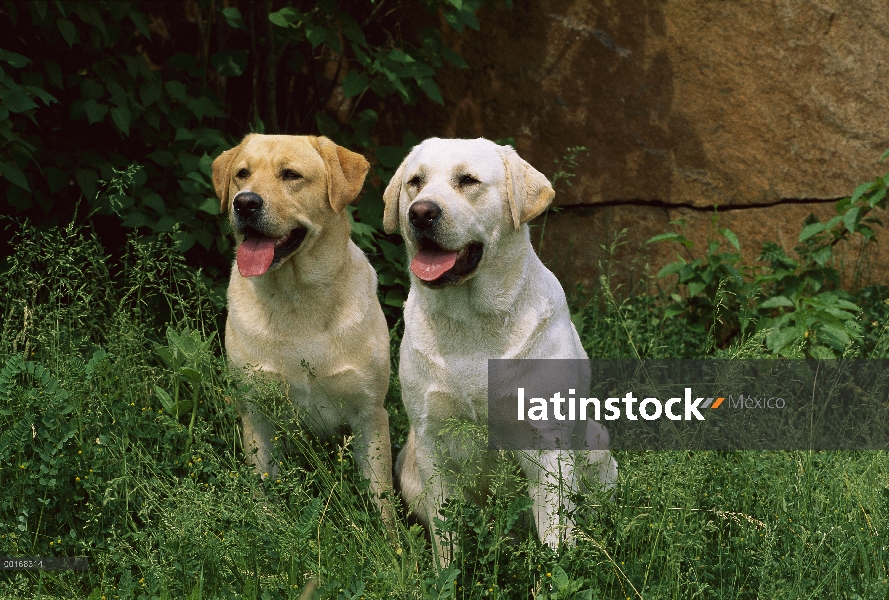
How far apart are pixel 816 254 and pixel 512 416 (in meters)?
2.40

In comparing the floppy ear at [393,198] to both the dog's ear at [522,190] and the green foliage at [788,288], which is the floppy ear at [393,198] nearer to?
the dog's ear at [522,190]

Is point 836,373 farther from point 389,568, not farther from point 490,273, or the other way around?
point 389,568

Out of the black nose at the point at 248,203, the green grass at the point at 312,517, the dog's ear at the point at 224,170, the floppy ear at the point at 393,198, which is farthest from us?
the dog's ear at the point at 224,170

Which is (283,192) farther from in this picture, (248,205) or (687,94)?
(687,94)

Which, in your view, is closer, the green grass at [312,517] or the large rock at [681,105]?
the green grass at [312,517]

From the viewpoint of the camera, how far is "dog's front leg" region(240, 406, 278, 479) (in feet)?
12.2

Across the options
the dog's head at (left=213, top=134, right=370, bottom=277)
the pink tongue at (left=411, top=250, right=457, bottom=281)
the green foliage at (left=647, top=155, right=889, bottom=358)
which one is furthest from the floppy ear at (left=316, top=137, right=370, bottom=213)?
the green foliage at (left=647, top=155, right=889, bottom=358)

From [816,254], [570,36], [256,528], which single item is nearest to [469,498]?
[256,528]

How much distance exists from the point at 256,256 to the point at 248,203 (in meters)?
0.19

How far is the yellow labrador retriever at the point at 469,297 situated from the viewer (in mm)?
3141

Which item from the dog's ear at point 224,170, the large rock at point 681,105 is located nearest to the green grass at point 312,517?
the dog's ear at point 224,170

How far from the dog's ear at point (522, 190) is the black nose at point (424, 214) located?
27 centimetres

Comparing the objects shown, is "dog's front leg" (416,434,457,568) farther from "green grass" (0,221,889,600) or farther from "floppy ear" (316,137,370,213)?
"floppy ear" (316,137,370,213)

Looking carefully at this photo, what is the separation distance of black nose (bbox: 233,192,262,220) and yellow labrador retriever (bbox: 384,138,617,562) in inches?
23.6
